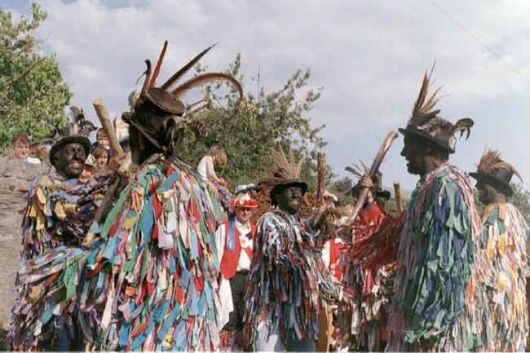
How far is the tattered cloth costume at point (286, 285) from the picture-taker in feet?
21.6

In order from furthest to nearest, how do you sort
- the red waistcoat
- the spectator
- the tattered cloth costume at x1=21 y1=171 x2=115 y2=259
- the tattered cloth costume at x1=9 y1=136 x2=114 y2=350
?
the red waistcoat, the spectator, the tattered cloth costume at x1=21 y1=171 x2=115 y2=259, the tattered cloth costume at x1=9 y1=136 x2=114 y2=350

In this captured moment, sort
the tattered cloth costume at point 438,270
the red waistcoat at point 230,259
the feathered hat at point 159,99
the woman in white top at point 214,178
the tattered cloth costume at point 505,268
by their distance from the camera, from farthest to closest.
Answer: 1. the woman in white top at point 214,178
2. the red waistcoat at point 230,259
3. the tattered cloth costume at point 505,268
4. the tattered cloth costume at point 438,270
5. the feathered hat at point 159,99

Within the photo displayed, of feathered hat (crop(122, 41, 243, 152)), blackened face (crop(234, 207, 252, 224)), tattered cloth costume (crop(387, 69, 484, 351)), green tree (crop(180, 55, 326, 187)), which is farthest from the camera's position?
green tree (crop(180, 55, 326, 187))

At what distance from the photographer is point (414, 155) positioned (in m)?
5.34

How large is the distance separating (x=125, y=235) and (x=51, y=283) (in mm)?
467

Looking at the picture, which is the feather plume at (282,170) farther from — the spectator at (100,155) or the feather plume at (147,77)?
the feather plume at (147,77)

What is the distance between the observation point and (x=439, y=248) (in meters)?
4.82

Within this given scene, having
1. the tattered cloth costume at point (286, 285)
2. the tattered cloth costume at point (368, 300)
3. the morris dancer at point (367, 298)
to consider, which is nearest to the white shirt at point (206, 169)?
the morris dancer at point (367, 298)

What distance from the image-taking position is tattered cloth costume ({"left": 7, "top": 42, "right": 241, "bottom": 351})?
372 cm

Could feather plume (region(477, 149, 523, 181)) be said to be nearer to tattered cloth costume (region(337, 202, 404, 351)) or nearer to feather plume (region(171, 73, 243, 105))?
tattered cloth costume (region(337, 202, 404, 351))

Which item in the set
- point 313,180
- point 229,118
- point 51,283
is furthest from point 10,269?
point 229,118

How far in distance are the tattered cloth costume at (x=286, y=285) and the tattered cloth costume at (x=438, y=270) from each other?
5.17 ft

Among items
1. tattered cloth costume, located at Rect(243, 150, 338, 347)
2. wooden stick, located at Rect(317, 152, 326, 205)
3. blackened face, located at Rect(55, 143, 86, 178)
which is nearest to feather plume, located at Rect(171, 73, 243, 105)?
blackened face, located at Rect(55, 143, 86, 178)

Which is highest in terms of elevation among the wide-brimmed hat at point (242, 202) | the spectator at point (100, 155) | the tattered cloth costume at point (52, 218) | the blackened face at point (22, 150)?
the blackened face at point (22, 150)
